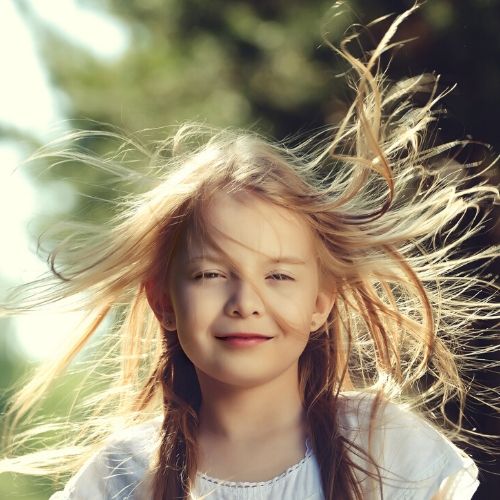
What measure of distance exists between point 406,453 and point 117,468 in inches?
22.4

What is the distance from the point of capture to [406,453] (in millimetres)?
2332

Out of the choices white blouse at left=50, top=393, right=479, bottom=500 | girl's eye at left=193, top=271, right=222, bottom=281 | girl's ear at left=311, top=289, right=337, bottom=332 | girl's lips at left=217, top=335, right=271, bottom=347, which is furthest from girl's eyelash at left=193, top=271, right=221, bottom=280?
white blouse at left=50, top=393, right=479, bottom=500

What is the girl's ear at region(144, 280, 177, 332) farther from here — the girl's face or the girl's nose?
the girl's nose

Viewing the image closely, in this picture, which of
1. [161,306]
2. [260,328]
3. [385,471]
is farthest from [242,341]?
[385,471]

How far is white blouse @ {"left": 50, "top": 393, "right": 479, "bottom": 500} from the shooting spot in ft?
7.53

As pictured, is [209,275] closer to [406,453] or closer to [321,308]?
[321,308]

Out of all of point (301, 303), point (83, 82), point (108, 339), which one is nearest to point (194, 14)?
point (83, 82)

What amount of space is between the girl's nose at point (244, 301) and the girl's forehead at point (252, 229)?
6 cm

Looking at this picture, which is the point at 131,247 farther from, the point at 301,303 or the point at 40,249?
the point at 301,303

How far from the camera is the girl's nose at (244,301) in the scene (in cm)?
220

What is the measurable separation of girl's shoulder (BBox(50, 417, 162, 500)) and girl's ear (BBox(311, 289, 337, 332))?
0.40 meters

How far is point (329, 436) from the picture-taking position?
7.69 feet

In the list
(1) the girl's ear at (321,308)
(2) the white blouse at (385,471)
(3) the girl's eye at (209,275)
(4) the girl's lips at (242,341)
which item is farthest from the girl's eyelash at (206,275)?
(2) the white blouse at (385,471)

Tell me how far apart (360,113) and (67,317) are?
76 centimetres
